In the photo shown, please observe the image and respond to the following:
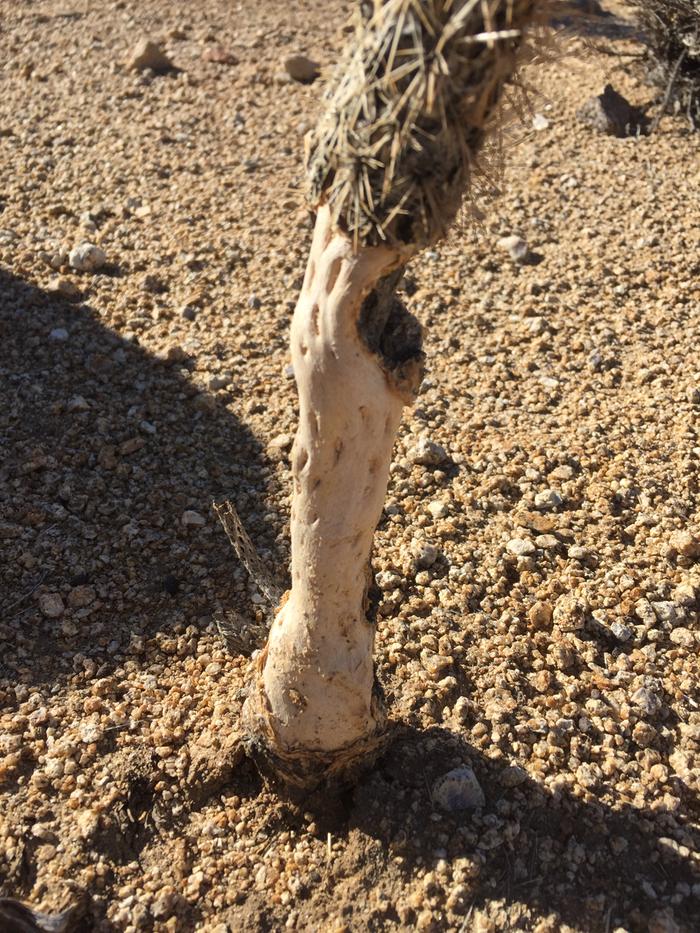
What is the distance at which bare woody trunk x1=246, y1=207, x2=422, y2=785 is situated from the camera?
187 cm

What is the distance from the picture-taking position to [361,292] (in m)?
1.84

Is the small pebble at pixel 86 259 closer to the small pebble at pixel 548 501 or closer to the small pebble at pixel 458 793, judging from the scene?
the small pebble at pixel 548 501

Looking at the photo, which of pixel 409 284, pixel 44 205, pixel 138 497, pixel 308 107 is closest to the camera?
pixel 138 497

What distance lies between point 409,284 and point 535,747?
7.99 feet

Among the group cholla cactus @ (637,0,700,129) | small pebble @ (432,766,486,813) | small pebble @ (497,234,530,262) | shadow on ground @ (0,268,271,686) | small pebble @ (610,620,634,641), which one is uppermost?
cholla cactus @ (637,0,700,129)

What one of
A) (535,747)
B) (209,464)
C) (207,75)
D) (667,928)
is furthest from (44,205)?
(667,928)

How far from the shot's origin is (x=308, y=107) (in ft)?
19.5

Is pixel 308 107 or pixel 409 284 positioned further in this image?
pixel 308 107

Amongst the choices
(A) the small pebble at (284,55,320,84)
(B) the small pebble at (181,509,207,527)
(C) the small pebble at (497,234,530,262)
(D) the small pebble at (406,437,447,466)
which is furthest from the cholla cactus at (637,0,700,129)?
(B) the small pebble at (181,509,207,527)

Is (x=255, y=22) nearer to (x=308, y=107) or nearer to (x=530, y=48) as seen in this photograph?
(x=308, y=107)

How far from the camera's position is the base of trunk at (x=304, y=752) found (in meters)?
2.53

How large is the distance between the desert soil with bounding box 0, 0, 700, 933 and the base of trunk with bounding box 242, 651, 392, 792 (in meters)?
0.06

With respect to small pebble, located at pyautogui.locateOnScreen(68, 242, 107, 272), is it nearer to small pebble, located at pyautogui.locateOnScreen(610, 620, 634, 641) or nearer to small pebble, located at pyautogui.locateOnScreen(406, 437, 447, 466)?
small pebble, located at pyautogui.locateOnScreen(406, 437, 447, 466)

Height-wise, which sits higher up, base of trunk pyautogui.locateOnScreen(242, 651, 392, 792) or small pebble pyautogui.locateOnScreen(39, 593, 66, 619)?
base of trunk pyautogui.locateOnScreen(242, 651, 392, 792)
